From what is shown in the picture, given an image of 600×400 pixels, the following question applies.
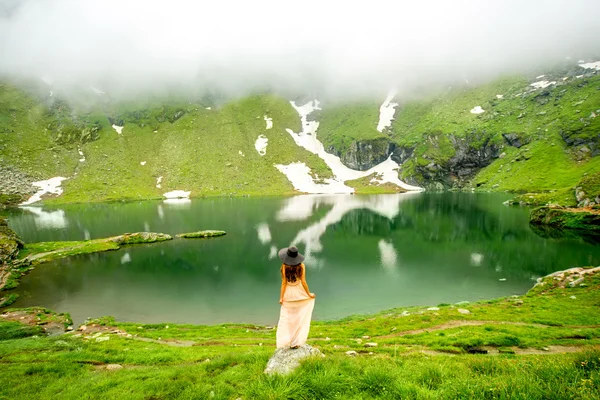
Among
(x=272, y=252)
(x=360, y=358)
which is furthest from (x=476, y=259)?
(x=360, y=358)

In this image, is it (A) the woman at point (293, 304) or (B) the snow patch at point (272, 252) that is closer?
(A) the woman at point (293, 304)

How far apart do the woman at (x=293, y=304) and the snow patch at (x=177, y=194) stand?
188 metres

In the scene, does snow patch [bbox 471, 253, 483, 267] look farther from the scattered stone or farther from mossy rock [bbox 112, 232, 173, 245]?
mossy rock [bbox 112, 232, 173, 245]

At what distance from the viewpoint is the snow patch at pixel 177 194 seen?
183m

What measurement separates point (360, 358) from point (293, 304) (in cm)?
294

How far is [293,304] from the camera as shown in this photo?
10273 mm

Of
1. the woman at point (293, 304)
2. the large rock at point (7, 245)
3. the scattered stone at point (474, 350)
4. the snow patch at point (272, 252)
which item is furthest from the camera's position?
the snow patch at point (272, 252)

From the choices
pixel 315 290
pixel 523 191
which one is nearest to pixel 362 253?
pixel 315 290

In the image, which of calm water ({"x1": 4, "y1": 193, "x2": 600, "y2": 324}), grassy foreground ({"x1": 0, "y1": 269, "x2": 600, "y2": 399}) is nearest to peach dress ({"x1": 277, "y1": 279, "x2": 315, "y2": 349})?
grassy foreground ({"x1": 0, "y1": 269, "x2": 600, "y2": 399})

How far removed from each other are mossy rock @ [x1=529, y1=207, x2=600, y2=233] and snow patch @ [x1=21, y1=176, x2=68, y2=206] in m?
219

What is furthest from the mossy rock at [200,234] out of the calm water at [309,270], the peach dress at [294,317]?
the peach dress at [294,317]

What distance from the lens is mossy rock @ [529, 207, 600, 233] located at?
194ft

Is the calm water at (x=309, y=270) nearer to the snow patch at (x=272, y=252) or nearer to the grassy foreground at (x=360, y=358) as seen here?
the snow patch at (x=272, y=252)

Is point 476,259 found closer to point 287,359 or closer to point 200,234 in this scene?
point 287,359
